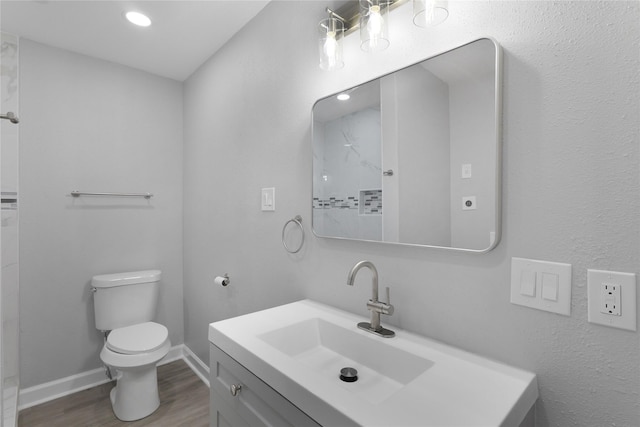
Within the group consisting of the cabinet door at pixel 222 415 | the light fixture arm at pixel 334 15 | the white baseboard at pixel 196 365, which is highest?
the light fixture arm at pixel 334 15

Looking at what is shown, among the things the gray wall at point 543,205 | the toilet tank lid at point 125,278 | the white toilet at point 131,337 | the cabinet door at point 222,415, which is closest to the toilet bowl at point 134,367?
the white toilet at point 131,337

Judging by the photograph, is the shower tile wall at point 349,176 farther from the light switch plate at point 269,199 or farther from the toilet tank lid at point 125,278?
the toilet tank lid at point 125,278

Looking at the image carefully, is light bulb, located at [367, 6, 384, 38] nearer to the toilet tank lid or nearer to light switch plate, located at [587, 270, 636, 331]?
light switch plate, located at [587, 270, 636, 331]

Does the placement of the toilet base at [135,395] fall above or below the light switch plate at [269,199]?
below

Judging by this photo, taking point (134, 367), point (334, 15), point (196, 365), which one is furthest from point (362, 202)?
point (196, 365)

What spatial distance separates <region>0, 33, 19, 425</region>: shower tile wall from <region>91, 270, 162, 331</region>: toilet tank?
43 cm

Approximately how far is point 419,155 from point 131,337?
2.10m

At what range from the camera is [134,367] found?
1.84 meters

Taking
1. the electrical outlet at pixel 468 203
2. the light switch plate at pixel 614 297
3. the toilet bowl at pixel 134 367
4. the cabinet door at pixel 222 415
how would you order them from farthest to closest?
the toilet bowl at pixel 134 367 → the cabinet door at pixel 222 415 → the electrical outlet at pixel 468 203 → the light switch plate at pixel 614 297

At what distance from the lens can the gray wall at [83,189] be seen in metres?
2.12

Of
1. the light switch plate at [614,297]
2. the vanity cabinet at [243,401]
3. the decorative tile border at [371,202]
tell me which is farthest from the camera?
the decorative tile border at [371,202]

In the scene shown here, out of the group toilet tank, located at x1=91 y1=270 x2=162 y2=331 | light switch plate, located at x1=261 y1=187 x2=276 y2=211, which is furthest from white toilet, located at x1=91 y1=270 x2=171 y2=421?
light switch plate, located at x1=261 y1=187 x2=276 y2=211

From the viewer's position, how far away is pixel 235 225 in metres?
2.07

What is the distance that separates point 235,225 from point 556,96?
1.78m
